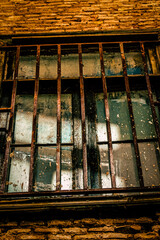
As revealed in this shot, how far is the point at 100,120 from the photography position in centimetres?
268

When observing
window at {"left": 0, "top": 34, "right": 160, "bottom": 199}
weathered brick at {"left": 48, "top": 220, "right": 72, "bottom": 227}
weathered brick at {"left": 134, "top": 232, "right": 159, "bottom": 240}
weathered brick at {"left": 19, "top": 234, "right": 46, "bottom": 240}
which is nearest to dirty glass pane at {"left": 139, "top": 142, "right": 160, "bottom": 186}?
window at {"left": 0, "top": 34, "right": 160, "bottom": 199}

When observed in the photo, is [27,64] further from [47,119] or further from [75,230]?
[75,230]

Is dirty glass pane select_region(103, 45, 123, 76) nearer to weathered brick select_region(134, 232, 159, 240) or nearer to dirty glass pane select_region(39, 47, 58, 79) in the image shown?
dirty glass pane select_region(39, 47, 58, 79)

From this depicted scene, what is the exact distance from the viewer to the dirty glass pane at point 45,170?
230 centimetres

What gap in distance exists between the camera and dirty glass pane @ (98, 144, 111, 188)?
2323mm

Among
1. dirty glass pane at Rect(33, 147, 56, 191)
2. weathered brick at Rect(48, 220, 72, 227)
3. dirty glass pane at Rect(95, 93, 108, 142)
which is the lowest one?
weathered brick at Rect(48, 220, 72, 227)

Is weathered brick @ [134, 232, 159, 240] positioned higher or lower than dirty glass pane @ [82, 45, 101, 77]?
lower

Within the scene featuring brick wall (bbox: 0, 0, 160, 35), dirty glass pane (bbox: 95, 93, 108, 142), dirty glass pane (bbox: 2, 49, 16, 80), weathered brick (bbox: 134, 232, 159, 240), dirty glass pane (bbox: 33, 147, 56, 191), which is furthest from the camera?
brick wall (bbox: 0, 0, 160, 35)

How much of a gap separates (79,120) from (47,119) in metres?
0.39

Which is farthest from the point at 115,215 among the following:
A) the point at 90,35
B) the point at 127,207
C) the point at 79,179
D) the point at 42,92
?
the point at 90,35

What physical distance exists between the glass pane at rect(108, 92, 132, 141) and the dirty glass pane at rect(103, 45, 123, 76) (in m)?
0.35

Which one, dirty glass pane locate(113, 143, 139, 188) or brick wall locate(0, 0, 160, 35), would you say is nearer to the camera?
dirty glass pane locate(113, 143, 139, 188)

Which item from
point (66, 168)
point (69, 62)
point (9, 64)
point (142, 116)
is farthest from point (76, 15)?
point (66, 168)

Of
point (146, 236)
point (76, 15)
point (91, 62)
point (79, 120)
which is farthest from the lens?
point (76, 15)
